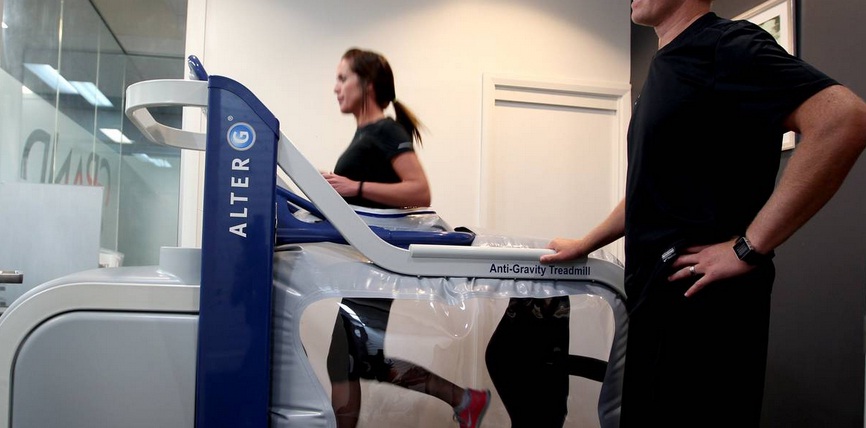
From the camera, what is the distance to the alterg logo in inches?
40.2

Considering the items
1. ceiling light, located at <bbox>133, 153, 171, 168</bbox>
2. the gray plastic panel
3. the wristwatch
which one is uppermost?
ceiling light, located at <bbox>133, 153, 171, 168</bbox>

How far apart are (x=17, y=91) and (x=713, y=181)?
9.53ft

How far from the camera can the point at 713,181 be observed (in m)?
0.99

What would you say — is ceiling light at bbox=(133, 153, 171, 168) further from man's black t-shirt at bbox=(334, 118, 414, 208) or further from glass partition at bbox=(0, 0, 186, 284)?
man's black t-shirt at bbox=(334, 118, 414, 208)

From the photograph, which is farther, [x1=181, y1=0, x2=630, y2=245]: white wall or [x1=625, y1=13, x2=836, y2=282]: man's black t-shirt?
[x1=181, y1=0, x2=630, y2=245]: white wall

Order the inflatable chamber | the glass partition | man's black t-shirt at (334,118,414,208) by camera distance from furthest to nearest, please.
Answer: the glass partition → man's black t-shirt at (334,118,414,208) → the inflatable chamber

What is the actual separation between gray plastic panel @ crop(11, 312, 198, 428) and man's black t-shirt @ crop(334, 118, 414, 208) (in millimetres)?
765

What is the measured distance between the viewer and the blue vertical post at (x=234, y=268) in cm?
100

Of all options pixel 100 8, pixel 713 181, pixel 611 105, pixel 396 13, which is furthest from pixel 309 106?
pixel 713 181

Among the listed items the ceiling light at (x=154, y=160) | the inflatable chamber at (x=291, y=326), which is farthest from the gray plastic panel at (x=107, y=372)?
the ceiling light at (x=154, y=160)

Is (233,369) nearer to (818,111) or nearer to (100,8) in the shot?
(818,111)

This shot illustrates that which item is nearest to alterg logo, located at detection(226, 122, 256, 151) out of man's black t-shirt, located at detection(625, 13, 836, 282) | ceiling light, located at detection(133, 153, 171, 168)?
man's black t-shirt, located at detection(625, 13, 836, 282)

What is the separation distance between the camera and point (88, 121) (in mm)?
3010

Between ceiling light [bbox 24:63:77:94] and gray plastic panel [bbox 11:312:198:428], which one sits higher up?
ceiling light [bbox 24:63:77:94]
